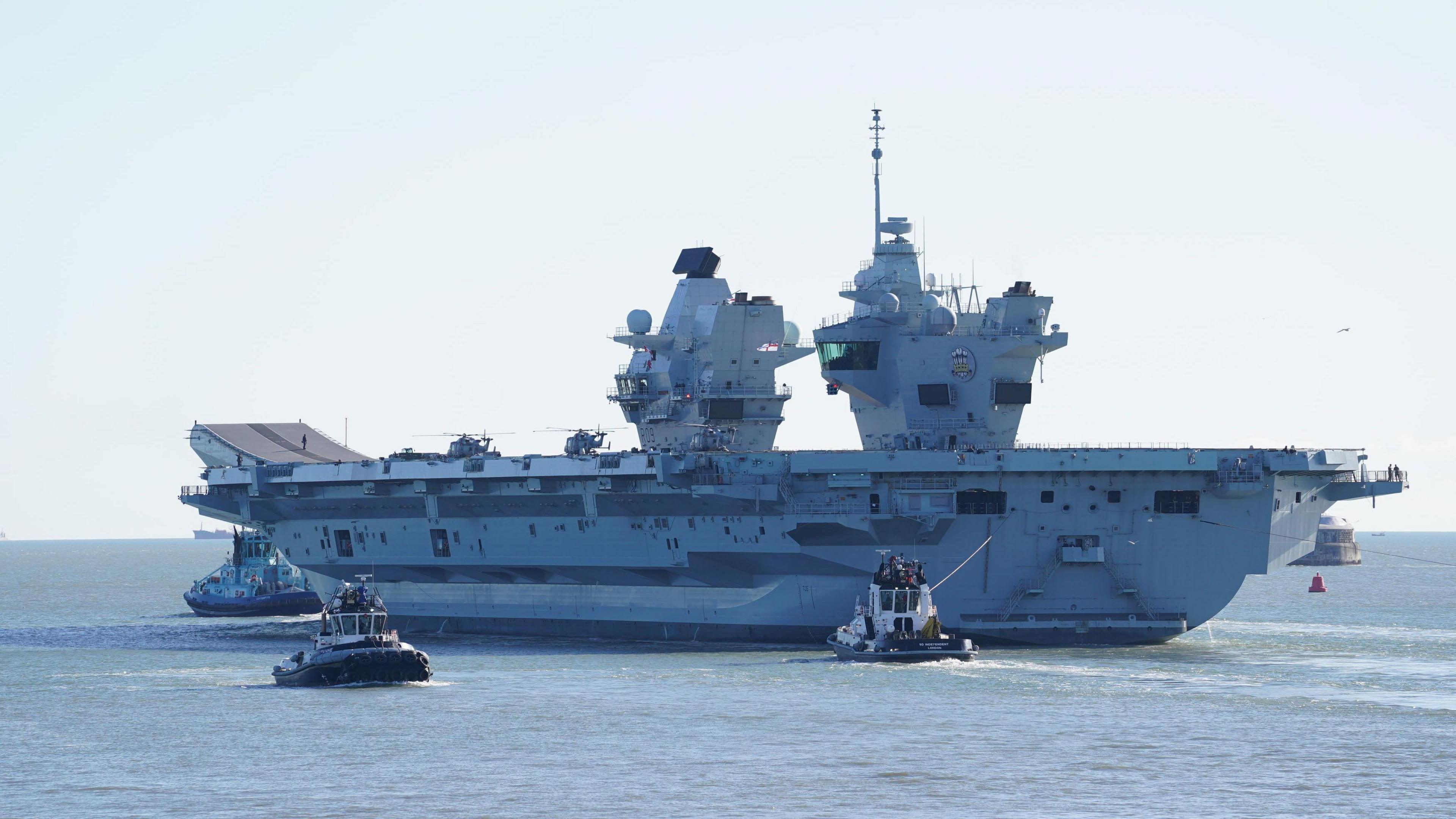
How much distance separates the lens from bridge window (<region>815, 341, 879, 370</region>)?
51.6 metres

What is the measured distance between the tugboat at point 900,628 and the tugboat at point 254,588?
104 ft

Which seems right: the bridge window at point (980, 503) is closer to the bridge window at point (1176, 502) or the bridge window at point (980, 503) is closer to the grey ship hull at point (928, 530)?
the grey ship hull at point (928, 530)

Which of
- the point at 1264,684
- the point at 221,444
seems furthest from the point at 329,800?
the point at 221,444

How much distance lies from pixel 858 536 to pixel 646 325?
44.2 ft

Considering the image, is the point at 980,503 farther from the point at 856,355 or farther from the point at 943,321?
the point at 856,355

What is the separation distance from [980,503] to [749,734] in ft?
46.3

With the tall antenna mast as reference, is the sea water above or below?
below

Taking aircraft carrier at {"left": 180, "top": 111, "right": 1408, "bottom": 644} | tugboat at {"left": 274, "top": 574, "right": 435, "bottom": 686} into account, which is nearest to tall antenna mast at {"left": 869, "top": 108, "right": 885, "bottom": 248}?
aircraft carrier at {"left": 180, "top": 111, "right": 1408, "bottom": 644}

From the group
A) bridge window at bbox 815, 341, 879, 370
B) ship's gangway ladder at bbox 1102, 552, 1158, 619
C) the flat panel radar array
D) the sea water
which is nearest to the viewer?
the sea water

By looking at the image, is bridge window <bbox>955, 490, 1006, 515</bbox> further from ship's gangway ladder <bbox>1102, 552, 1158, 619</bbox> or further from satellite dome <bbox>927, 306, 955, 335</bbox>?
satellite dome <bbox>927, 306, 955, 335</bbox>

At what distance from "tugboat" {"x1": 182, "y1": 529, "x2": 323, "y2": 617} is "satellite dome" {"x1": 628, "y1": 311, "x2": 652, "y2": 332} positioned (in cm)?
1918

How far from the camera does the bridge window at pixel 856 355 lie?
51625 mm

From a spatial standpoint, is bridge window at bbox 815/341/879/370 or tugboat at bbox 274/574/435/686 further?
bridge window at bbox 815/341/879/370

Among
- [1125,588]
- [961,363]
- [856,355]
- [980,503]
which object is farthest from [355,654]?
[961,363]
